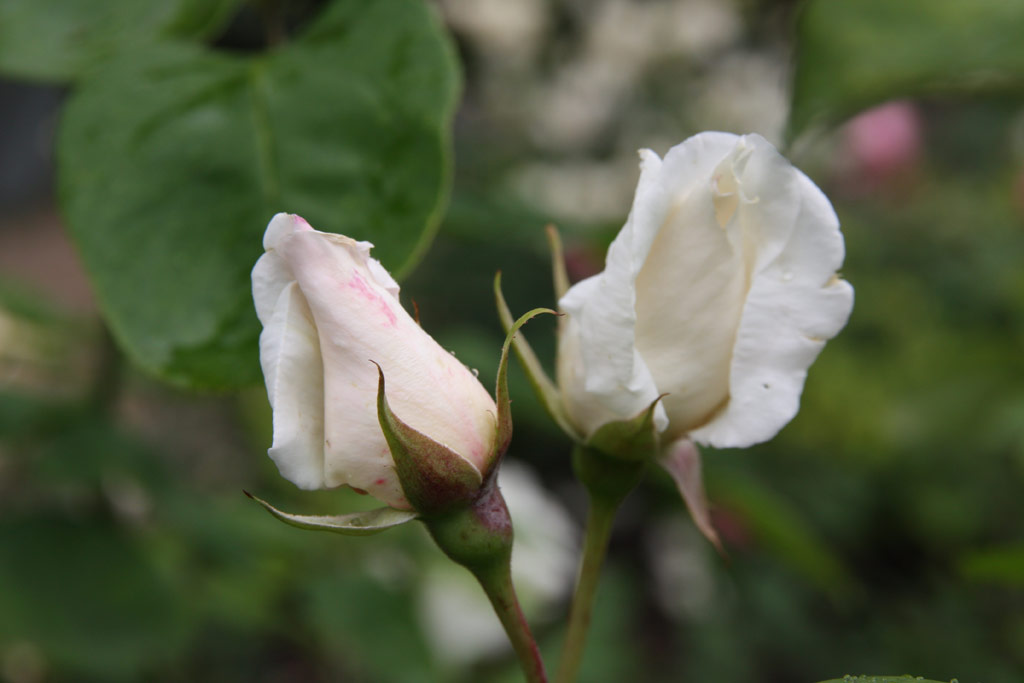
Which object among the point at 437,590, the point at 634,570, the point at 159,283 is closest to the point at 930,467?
the point at 634,570

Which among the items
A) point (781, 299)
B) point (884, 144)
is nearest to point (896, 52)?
point (781, 299)

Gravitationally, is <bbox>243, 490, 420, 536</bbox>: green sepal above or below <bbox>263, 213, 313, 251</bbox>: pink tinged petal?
below

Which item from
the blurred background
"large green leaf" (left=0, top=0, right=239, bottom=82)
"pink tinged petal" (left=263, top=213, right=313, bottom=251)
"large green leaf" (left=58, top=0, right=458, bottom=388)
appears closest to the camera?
"pink tinged petal" (left=263, top=213, right=313, bottom=251)

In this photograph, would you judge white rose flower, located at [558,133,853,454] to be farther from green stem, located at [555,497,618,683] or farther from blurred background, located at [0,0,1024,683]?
blurred background, located at [0,0,1024,683]

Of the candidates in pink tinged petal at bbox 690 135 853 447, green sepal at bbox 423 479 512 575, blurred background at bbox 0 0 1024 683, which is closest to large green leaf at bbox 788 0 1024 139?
blurred background at bbox 0 0 1024 683

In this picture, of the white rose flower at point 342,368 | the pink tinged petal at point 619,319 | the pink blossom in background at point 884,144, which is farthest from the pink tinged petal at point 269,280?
the pink blossom in background at point 884,144

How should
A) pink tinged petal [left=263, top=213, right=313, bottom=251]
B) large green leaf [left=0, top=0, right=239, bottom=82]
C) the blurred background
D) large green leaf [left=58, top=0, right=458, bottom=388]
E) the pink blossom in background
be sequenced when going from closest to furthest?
1. pink tinged petal [left=263, top=213, right=313, bottom=251]
2. large green leaf [left=58, top=0, right=458, bottom=388]
3. large green leaf [left=0, top=0, right=239, bottom=82]
4. the blurred background
5. the pink blossom in background
